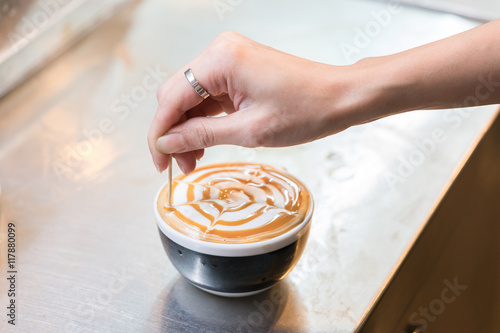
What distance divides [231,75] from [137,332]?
41 cm

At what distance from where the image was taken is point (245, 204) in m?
0.91

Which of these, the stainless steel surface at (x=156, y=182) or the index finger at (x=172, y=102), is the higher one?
the index finger at (x=172, y=102)

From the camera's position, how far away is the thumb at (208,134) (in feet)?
2.93

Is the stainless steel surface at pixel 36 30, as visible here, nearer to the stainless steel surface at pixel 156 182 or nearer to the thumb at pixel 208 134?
the stainless steel surface at pixel 156 182

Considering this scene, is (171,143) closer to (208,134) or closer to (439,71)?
(208,134)

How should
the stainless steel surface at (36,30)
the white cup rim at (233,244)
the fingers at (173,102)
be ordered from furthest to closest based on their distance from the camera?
the stainless steel surface at (36,30)
the fingers at (173,102)
the white cup rim at (233,244)

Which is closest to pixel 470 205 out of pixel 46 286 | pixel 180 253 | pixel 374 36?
pixel 374 36

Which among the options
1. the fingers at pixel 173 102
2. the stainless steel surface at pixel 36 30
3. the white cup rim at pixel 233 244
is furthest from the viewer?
the stainless steel surface at pixel 36 30

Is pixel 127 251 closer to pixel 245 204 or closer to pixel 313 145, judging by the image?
pixel 245 204

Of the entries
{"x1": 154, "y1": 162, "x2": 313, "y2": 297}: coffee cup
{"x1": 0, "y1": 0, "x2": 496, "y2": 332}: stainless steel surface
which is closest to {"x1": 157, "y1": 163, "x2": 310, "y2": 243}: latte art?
{"x1": 154, "y1": 162, "x2": 313, "y2": 297}: coffee cup

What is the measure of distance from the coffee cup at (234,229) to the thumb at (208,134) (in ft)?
0.23

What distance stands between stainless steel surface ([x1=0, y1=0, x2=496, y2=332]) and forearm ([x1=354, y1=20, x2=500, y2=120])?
29 centimetres

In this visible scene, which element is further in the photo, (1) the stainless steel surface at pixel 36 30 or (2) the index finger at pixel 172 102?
(1) the stainless steel surface at pixel 36 30

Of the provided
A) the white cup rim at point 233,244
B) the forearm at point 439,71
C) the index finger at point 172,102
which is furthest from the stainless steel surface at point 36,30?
the forearm at point 439,71
